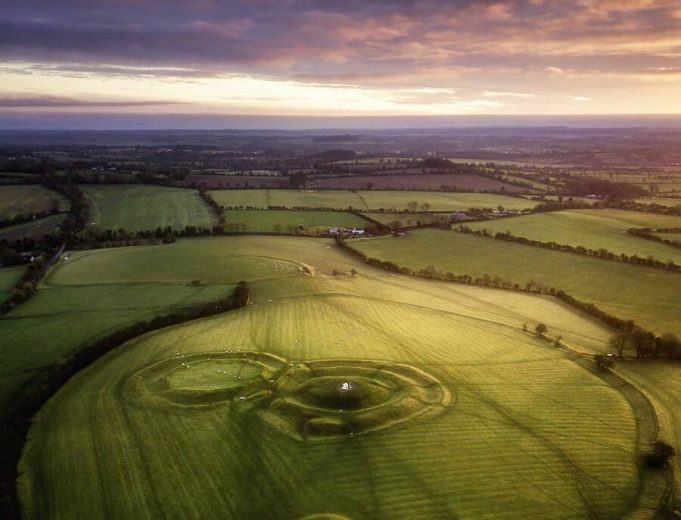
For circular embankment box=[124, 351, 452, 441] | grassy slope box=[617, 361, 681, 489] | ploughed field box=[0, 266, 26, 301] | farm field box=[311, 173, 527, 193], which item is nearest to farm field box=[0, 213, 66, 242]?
ploughed field box=[0, 266, 26, 301]

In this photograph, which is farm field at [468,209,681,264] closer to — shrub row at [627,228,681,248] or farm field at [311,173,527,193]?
shrub row at [627,228,681,248]

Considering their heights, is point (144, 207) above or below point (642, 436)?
above

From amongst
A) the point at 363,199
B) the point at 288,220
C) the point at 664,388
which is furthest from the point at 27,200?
the point at 664,388

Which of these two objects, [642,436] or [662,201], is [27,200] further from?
[662,201]

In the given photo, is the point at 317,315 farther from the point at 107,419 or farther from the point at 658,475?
the point at 658,475

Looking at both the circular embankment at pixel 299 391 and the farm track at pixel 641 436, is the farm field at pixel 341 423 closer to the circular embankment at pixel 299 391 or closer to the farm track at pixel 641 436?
the circular embankment at pixel 299 391
